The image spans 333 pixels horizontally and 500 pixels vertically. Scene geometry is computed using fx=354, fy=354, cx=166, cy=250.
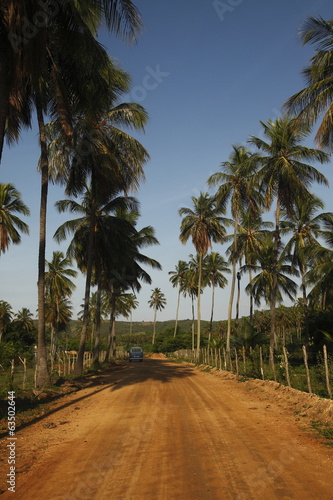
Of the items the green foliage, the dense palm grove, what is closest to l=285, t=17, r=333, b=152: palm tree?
the dense palm grove

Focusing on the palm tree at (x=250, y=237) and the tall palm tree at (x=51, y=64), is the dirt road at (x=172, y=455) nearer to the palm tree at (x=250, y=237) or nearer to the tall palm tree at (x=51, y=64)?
the tall palm tree at (x=51, y=64)

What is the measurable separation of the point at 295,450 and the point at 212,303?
48.9 metres

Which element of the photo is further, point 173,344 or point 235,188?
point 173,344

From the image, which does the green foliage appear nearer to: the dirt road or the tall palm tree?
the tall palm tree

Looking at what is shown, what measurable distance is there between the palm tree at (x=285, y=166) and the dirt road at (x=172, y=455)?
47.3 feet

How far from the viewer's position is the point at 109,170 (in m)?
20.0

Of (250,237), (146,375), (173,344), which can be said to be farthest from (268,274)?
(173,344)

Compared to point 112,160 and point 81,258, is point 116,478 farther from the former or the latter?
point 81,258

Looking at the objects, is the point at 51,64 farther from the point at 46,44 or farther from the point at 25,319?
the point at 25,319

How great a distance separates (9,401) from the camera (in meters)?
9.75

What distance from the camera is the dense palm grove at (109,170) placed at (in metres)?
9.90

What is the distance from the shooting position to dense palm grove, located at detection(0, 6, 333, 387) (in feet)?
32.5

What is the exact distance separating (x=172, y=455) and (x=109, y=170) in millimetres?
16476

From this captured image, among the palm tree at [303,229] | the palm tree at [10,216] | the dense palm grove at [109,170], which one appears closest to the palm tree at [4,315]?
the dense palm grove at [109,170]
